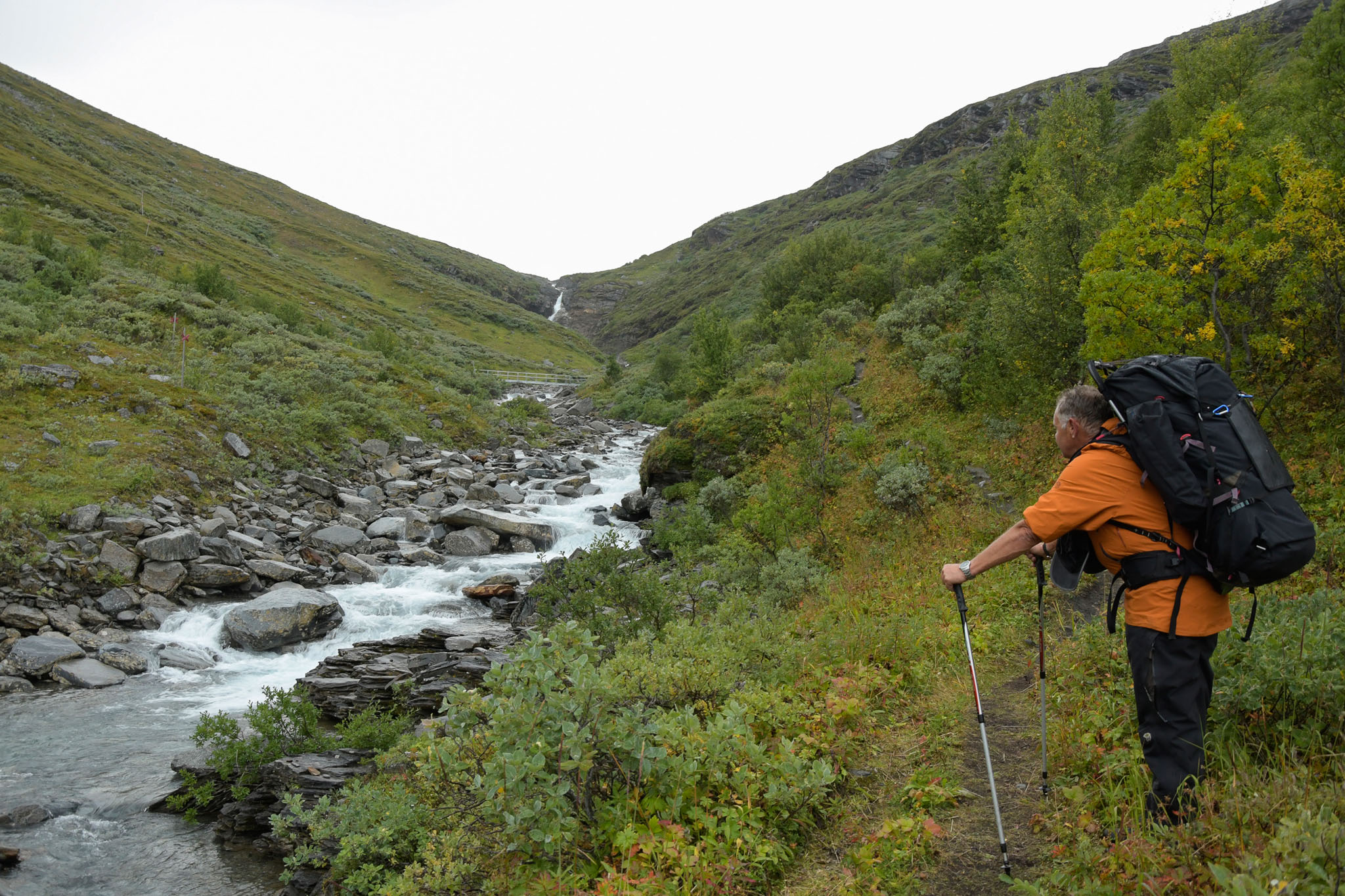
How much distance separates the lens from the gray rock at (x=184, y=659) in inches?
500

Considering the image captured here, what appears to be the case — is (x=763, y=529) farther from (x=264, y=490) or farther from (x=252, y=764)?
(x=264, y=490)

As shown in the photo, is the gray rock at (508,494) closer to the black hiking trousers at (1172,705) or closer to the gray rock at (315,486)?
the gray rock at (315,486)

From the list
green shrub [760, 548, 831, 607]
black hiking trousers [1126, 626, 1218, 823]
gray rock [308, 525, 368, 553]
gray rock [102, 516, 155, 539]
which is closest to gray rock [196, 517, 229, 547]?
gray rock [102, 516, 155, 539]

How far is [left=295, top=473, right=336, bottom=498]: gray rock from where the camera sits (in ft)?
71.5

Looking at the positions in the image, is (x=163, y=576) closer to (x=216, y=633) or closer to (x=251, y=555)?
(x=251, y=555)

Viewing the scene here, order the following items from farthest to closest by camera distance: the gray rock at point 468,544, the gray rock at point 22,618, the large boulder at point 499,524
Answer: the large boulder at point 499,524 < the gray rock at point 468,544 < the gray rock at point 22,618

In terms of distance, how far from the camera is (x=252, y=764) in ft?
30.0

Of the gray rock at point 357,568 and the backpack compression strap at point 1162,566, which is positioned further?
the gray rock at point 357,568

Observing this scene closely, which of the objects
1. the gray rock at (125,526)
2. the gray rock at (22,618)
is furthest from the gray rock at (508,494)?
the gray rock at (22,618)

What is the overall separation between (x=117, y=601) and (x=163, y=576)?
1.14 meters

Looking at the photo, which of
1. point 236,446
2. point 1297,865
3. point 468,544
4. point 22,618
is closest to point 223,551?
point 22,618

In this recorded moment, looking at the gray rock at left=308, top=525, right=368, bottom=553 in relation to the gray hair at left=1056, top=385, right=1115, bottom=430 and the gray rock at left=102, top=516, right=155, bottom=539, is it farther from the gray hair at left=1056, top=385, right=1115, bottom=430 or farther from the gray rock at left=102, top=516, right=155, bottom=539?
the gray hair at left=1056, top=385, right=1115, bottom=430

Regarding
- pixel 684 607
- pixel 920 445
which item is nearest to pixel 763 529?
pixel 684 607

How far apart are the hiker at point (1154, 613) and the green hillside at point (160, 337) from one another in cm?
1977
